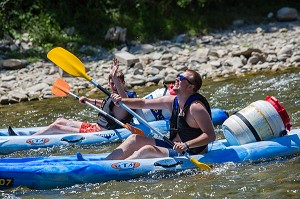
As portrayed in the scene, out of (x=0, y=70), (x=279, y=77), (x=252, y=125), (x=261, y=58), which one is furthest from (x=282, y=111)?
(x=0, y=70)

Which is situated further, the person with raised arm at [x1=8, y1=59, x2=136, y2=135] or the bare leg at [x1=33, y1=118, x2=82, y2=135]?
the bare leg at [x1=33, y1=118, x2=82, y2=135]

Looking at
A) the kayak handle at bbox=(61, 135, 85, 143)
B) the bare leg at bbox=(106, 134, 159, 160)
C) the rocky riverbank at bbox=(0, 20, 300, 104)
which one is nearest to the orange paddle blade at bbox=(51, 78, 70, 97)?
the kayak handle at bbox=(61, 135, 85, 143)

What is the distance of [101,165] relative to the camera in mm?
6344

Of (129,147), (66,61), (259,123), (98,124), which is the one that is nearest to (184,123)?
(129,147)

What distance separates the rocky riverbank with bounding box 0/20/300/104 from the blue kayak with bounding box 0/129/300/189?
5431 mm

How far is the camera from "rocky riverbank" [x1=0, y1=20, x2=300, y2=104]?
1229cm

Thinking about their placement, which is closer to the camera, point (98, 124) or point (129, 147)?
point (129, 147)

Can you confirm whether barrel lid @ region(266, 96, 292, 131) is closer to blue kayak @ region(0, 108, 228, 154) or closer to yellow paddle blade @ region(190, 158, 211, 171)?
yellow paddle blade @ region(190, 158, 211, 171)

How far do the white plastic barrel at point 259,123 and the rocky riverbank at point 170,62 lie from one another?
212 inches

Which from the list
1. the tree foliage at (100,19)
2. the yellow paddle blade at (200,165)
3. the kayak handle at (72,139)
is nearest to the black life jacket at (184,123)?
the yellow paddle blade at (200,165)

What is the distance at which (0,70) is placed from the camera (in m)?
13.4

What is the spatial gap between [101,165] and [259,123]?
160cm

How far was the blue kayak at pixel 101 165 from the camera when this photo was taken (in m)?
6.22

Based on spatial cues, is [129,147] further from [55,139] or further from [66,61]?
[55,139]
